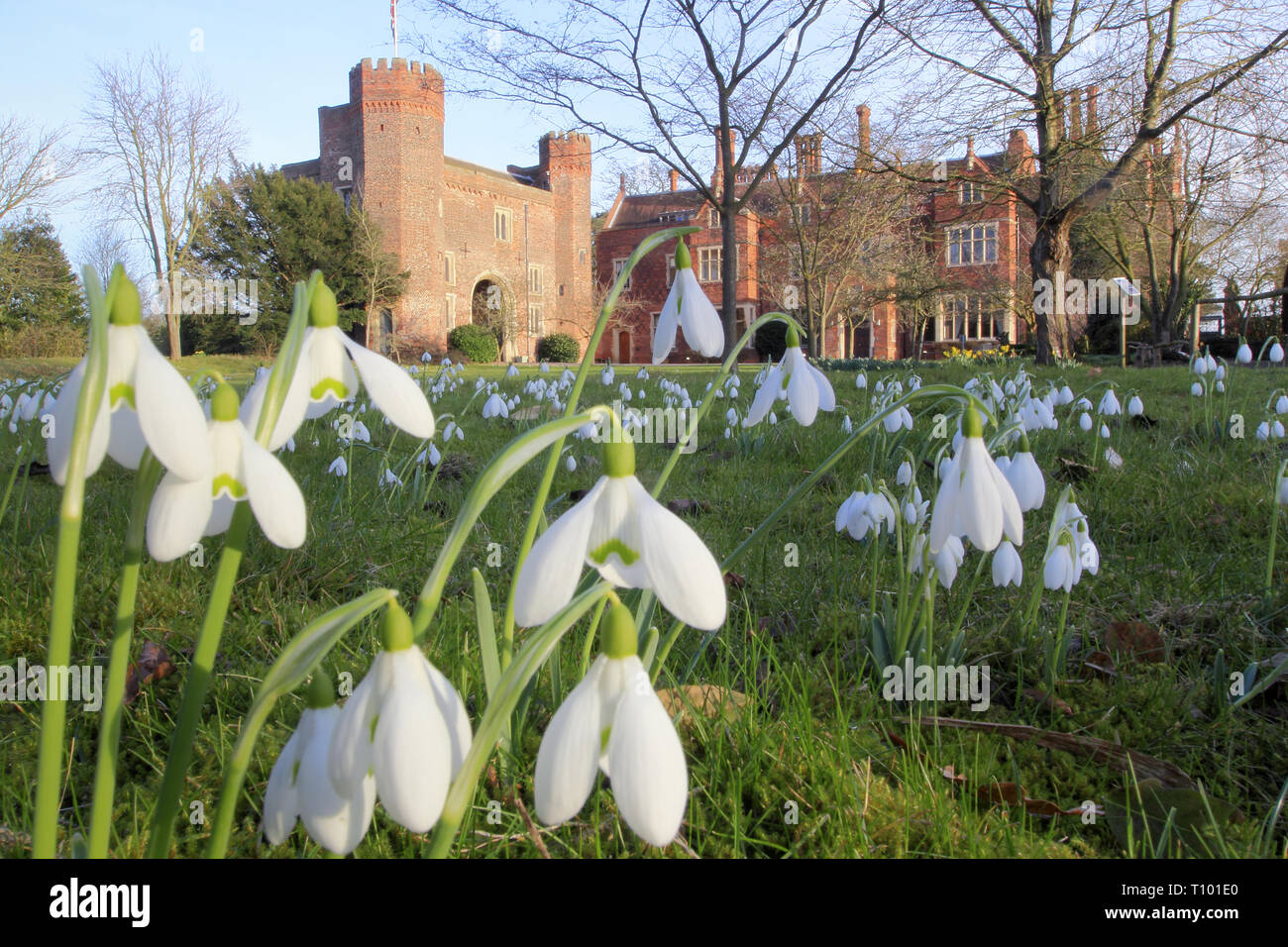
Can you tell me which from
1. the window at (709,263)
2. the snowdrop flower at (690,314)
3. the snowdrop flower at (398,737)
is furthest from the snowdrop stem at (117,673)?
the window at (709,263)

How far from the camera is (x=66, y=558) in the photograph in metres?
0.71

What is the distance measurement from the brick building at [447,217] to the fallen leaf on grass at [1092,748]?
26091 millimetres

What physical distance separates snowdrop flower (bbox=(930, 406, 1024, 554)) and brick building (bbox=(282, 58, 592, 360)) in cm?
2648

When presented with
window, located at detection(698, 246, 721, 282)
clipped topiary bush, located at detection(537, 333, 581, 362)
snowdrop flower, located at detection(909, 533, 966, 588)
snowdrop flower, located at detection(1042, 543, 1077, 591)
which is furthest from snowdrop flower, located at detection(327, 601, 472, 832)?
window, located at detection(698, 246, 721, 282)

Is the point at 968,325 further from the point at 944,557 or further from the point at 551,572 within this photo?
the point at 551,572

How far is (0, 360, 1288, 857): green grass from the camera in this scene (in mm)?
1391

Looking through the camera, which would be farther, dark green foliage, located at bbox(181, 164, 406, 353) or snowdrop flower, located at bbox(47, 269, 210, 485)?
dark green foliage, located at bbox(181, 164, 406, 353)

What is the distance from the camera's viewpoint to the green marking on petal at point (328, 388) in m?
0.85

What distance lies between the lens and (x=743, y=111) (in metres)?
14.0

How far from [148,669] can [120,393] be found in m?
1.51

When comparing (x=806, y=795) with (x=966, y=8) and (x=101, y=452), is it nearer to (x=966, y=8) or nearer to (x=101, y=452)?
(x=101, y=452)

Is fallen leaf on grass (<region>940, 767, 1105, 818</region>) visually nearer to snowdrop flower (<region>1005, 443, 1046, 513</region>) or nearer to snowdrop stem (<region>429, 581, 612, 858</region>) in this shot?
snowdrop flower (<region>1005, 443, 1046, 513</region>)
